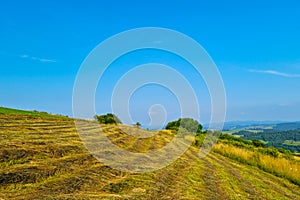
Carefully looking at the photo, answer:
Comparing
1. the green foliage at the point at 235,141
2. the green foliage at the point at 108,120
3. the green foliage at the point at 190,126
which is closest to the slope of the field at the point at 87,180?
the green foliage at the point at 235,141

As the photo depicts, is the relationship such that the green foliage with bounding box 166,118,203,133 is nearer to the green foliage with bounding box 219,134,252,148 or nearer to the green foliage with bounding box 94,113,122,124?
the green foliage with bounding box 219,134,252,148

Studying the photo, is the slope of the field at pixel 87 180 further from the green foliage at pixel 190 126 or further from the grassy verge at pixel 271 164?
the green foliage at pixel 190 126

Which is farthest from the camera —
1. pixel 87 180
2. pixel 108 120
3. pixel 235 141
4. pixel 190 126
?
pixel 190 126

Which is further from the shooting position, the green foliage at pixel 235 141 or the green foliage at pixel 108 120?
the green foliage at pixel 108 120

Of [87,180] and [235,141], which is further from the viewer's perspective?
[235,141]

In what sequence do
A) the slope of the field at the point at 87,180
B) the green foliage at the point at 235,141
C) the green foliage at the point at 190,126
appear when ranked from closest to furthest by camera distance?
the slope of the field at the point at 87,180, the green foliage at the point at 235,141, the green foliage at the point at 190,126

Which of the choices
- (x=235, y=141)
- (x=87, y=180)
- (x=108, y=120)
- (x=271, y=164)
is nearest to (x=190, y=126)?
(x=235, y=141)

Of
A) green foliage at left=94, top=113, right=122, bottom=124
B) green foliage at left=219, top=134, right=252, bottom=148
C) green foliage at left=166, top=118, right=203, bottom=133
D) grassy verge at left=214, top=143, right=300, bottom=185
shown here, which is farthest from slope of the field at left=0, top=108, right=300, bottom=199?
green foliage at left=166, top=118, right=203, bottom=133

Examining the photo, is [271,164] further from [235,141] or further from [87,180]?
[235,141]

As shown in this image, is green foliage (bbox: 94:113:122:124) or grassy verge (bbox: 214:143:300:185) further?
green foliage (bbox: 94:113:122:124)

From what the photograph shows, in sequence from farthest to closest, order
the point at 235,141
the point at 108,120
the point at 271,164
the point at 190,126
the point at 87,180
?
the point at 190,126, the point at 235,141, the point at 108,120, the point at 271,164, the point at 87,180

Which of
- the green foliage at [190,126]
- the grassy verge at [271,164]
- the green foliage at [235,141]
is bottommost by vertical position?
the grassy verge at [271,164]

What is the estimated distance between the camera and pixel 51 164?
358 inches

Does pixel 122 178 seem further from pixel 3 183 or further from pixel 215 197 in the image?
pixel 3 183
